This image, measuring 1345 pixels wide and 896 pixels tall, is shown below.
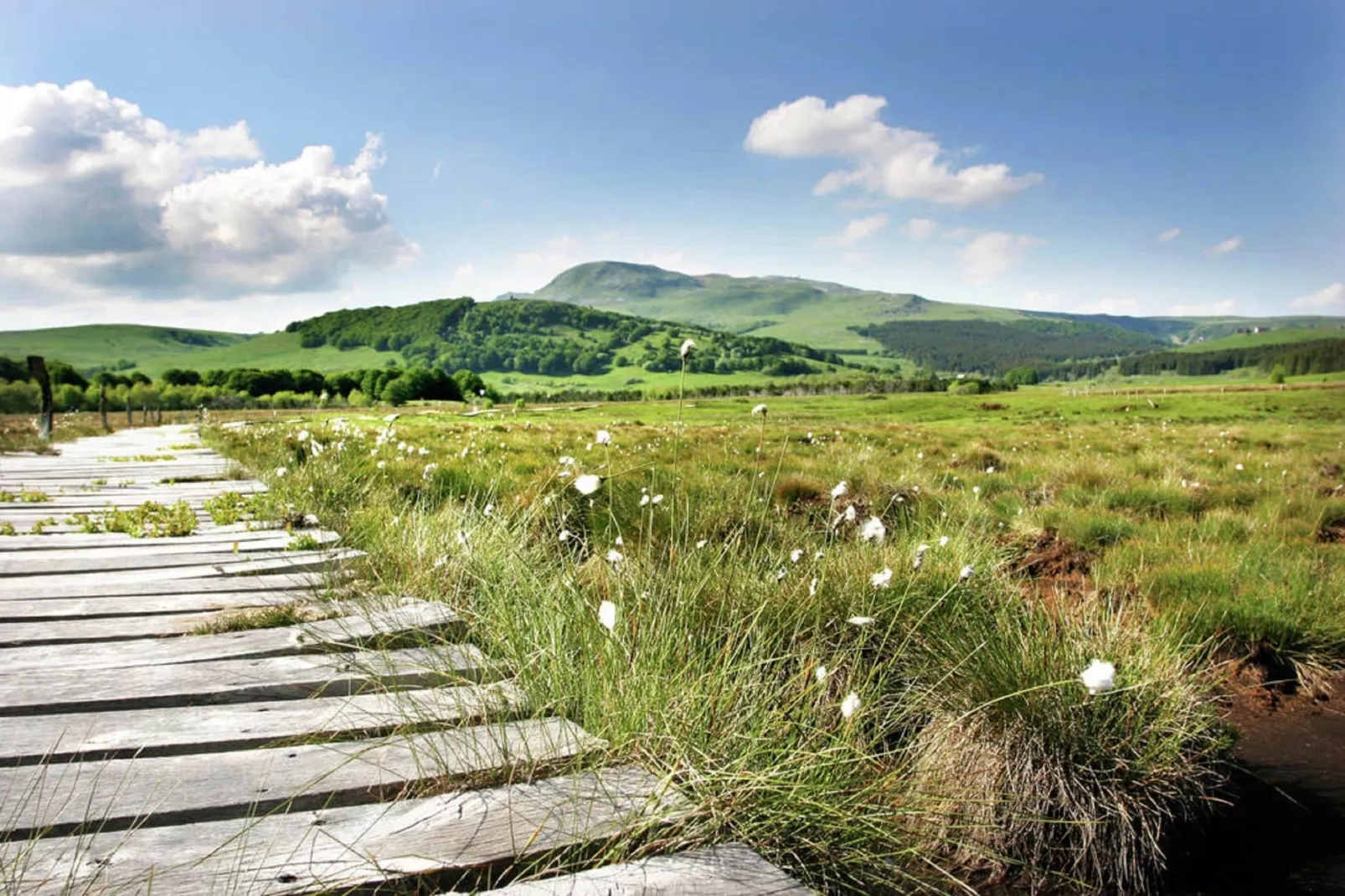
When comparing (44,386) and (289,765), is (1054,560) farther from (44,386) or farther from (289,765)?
(44,386)

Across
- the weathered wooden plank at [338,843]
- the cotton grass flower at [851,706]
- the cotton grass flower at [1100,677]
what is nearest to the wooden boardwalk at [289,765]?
the weathered wooden plank at [338,843]

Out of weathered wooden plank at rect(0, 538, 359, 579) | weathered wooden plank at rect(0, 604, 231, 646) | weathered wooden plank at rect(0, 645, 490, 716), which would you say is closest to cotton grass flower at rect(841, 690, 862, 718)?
weathered wooden plank at rect(0, 645, 490, 716)

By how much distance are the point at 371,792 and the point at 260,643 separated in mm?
1332

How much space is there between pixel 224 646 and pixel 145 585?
4.92 ft

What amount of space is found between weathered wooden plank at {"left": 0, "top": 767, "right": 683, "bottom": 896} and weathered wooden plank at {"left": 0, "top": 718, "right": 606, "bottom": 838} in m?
0.06

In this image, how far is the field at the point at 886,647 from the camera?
218cm

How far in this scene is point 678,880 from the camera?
1499 mm

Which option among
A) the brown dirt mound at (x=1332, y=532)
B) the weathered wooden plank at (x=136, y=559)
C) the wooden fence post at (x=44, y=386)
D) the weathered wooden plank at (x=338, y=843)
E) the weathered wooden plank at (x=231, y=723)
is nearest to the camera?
the weathered wooden plank at (x=338, y=843)

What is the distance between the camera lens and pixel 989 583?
14.1ft

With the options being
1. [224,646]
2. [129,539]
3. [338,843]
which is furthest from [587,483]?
[129,539]

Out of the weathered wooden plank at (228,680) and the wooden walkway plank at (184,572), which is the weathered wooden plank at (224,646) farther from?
the wooden walkway plank at (184,572)

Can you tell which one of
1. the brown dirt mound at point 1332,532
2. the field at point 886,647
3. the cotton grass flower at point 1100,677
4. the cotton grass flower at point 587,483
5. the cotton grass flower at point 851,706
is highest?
the cotton grass flower at point 587,483

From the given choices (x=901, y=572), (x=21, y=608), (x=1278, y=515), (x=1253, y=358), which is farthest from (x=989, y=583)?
(x=1253, y=358)

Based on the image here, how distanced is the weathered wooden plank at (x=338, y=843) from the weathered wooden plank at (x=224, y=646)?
1087 mm
